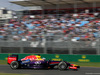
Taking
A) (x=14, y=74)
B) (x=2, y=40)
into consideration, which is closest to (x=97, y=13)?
(x=2, y=40)

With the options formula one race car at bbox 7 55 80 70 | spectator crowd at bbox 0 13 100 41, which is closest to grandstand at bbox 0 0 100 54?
spectator crowd at bbox 0 13 100 41

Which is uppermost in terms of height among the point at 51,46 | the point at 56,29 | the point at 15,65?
the point at 56,29

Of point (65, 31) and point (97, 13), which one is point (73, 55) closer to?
point (65, 31)

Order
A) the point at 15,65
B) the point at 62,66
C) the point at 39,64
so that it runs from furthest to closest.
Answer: the point at 15,65 → the point at 39,64 → the point at 62,66

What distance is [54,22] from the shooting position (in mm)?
16094

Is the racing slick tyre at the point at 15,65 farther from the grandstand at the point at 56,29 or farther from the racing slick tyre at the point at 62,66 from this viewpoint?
the grandstand at the point at 56,29

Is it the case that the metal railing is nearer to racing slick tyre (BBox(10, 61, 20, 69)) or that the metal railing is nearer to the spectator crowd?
the spectator crowd

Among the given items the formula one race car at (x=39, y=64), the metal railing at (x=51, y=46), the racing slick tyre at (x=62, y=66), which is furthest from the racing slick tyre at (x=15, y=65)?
the metal railing at (x=51, y=46)

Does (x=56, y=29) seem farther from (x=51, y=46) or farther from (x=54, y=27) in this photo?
(x=51, y=46)

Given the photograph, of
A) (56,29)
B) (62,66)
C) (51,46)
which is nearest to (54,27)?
(56,29)

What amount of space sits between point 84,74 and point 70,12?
10194mm

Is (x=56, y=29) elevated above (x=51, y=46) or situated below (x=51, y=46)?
above

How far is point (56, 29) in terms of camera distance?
14.8m

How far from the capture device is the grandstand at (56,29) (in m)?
12.4
